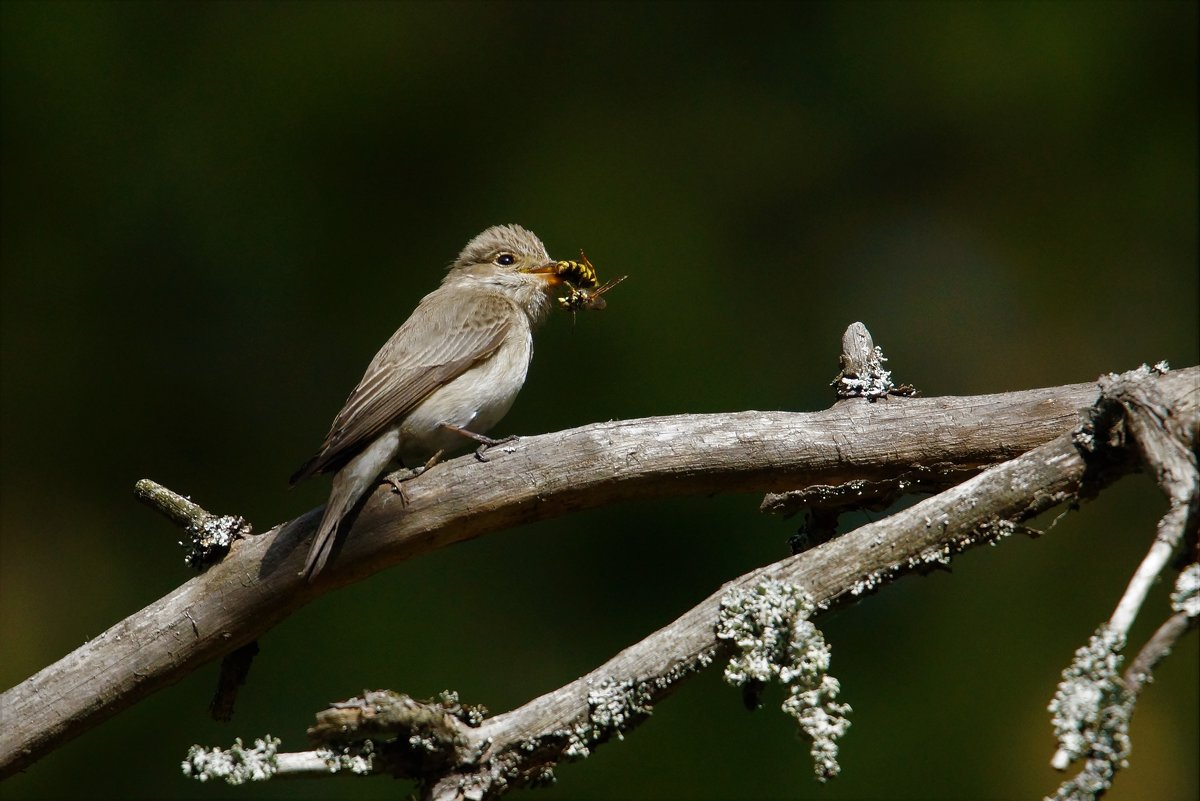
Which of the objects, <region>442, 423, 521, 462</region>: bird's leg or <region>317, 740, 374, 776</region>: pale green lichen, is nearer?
<region>317, 740, 374, 776</region>: pale green lichen

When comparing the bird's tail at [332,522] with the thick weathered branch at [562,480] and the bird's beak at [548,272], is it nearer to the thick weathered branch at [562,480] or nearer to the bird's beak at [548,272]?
the thick weathered branch at [562,480]

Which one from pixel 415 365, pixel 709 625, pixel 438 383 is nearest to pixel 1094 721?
pixel 709 625

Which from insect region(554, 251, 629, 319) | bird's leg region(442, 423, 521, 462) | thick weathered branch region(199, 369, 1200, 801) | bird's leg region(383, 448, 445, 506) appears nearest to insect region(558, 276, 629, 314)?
insect region(554, 251, 629, 319)

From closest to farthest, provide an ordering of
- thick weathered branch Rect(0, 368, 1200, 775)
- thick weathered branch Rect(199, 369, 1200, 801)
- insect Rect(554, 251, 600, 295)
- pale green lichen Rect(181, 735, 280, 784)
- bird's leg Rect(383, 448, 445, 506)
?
pale green lichen Rect(181, 735, 280, 784) → thick weathered branch Rect(199, 369, 1200, 801) → thick weathered branch Rect(0, 368, 1200, 775) → bird's leg Rect(383, 448, 445, 506) → insect Rect(554, 251, 600, 295)

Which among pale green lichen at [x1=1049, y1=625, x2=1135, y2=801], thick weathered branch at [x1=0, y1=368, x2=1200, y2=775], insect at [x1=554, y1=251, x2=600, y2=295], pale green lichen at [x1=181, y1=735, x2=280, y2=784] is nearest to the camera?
pale green lichen at [x1=1049, y1=625, x2=1135, y2=801]

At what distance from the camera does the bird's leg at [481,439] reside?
126 inches

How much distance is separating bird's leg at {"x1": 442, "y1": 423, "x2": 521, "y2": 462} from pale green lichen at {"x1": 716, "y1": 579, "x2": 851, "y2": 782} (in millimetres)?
941

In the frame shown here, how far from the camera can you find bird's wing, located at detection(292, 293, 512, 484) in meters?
3.69

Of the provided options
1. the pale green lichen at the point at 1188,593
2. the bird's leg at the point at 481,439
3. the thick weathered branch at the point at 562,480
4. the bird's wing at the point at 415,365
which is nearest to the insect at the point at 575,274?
the bird's wing at the point at 415,365

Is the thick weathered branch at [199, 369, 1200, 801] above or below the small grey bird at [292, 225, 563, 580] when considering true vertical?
below

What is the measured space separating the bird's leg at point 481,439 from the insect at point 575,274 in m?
1.10

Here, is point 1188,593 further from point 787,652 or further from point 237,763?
→ point 237,763

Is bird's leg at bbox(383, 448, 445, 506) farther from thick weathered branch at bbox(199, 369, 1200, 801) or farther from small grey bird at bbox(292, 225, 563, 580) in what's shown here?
thick weathered branch at bbox(199, 369, 1200, 801)

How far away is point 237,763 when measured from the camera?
2.42 meters
